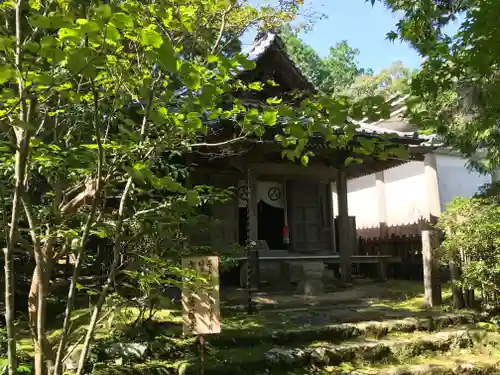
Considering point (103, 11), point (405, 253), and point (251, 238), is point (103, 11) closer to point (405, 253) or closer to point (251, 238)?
point (251, 238)

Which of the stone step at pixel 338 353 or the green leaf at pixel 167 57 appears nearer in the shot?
the green leaf at pixel 167 57

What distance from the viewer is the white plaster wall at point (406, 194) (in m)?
17.2

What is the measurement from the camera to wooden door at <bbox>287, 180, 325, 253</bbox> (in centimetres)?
1255

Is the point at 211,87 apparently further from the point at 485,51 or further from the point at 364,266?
the point at 364,266

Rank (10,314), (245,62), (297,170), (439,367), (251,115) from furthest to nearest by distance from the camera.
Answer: (297,170)
(439,367)
(251,115)
(245,62)
(10,314)

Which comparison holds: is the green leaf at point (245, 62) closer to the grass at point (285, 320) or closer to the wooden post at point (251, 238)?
the grass at point (285, 320)

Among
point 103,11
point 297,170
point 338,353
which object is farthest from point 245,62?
point 297,170

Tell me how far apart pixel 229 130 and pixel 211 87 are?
23.1 ft

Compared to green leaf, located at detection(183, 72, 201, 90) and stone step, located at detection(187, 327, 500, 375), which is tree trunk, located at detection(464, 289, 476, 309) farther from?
green leaf, located at detection(183, 72, 201, 90)

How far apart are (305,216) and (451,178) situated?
7798 millimetres

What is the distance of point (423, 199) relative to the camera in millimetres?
17172

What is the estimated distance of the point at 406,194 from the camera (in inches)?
713

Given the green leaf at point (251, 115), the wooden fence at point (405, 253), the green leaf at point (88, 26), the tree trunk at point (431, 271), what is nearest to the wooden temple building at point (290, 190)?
the wooden fence at point (405, 253)

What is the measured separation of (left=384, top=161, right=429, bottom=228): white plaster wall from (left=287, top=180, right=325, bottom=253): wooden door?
6.00 m
